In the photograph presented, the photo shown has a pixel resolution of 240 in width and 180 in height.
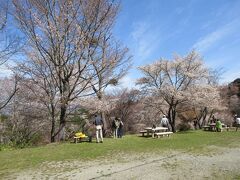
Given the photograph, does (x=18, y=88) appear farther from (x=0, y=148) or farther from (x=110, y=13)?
(x=110, y=13)

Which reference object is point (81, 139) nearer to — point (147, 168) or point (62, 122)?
point (62, 122)

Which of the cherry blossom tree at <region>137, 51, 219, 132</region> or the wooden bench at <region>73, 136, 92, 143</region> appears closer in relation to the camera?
the wooden bench at <region>73, 136, 92, 143</region>

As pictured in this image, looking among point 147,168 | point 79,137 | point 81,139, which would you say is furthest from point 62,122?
point 147,168

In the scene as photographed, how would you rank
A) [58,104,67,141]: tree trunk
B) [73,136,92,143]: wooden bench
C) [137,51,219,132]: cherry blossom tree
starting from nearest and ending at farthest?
[73,136,92,143]: wooden bench < [58,104,67,141]: tree trunk < [137,51,219,132]: cherry blossom tree

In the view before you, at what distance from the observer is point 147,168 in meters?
8.28

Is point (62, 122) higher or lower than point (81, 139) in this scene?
higher

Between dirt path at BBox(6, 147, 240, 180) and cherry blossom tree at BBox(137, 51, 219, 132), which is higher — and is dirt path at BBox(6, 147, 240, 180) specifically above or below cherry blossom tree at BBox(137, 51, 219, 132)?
below

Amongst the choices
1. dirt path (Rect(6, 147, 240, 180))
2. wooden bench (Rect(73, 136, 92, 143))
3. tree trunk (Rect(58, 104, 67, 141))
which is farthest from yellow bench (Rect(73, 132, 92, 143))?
dirt path (Rect(6, 147, 240, 180))

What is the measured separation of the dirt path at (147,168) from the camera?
24.2 ft

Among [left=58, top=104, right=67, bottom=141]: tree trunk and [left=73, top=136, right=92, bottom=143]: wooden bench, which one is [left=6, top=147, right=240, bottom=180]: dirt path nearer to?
[left=73, top=136, right=92, bottom=143]: wooden bench

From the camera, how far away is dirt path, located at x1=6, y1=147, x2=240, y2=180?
738cm

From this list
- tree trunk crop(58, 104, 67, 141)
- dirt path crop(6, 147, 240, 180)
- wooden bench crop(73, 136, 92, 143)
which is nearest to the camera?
dirt path crop(6, 147, 240, 180)

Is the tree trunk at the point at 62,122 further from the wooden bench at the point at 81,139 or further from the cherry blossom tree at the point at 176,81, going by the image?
the cherry blossom tree at the point at 176,81

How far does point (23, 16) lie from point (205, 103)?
20.9 m
